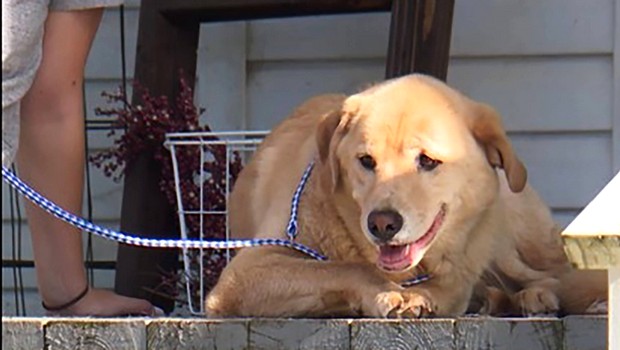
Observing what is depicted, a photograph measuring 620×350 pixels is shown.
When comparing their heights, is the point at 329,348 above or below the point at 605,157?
below

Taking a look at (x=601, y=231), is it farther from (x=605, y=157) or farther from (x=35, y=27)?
(x=605, y=157)

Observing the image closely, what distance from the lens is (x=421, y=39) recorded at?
11.9 feet

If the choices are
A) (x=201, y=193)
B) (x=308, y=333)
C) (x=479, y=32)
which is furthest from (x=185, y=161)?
(x=308, y=333)

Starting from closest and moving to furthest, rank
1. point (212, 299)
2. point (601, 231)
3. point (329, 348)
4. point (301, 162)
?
1. point (601, 231)
2. point (329, 348)
3. point (212, 299)
4. point (301, 162)

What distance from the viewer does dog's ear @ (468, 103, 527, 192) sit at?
2.70m

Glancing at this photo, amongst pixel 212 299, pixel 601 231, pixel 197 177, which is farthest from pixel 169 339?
pixel 197 177

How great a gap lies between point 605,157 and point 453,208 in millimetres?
1614

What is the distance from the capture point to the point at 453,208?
270 cm

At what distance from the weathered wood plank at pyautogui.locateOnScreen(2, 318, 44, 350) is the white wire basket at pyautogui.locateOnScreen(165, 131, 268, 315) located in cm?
132

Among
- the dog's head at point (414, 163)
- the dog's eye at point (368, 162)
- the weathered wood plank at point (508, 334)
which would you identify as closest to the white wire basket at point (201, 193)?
the dog's head at point (414, 163)

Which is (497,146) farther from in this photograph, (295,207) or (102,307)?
(102,307)

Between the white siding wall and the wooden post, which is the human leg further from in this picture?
the white siding wall

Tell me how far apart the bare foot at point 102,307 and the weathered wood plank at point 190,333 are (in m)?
0.67

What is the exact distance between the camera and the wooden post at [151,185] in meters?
4.01
